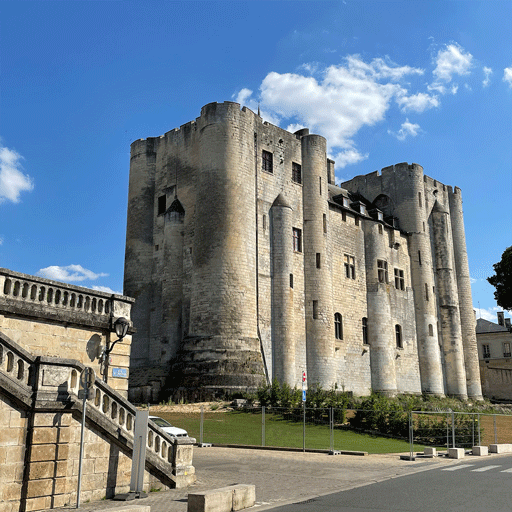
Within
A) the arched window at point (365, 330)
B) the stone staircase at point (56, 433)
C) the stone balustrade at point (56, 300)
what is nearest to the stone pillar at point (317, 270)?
the arched window at point (365, 330)

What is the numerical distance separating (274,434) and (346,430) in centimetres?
344

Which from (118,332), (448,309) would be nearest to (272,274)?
(448,309)

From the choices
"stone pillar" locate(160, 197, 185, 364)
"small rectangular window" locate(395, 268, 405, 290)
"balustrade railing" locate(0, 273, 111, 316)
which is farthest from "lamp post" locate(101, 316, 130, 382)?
"small rectangular window" locate(395, 268, 405, 290)

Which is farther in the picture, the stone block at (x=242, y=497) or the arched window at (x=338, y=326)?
the arched window at (x=338, y=326)

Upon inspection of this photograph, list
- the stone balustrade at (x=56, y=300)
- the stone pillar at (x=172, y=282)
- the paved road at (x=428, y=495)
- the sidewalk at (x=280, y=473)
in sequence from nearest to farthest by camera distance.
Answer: the paved road at (x=428, y=495)
the sidewalk at (x=280, y=473)
the stone balustrade at (x=56, y=300)
the stone pillar at (x=172, y=282)

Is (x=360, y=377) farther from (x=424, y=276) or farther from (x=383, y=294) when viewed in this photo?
(x=424, y=276)

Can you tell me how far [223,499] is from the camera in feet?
28.1

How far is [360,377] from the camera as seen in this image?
38.8 metres

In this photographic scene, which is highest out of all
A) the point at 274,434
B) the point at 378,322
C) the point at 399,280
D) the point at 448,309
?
the point at 399,280

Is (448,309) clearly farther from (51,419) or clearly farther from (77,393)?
(51,419)

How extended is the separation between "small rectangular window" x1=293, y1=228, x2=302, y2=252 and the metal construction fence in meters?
13.3

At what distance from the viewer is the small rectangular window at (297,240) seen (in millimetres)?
36531

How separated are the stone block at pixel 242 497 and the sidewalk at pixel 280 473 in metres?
0.18

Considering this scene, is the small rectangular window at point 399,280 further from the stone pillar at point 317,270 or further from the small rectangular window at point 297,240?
the small rectangular window at point 297,240
